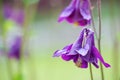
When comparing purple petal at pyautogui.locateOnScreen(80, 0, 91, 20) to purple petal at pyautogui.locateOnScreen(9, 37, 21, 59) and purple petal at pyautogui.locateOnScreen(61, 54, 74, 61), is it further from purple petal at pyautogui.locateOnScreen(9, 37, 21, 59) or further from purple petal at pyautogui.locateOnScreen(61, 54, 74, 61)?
purple petal at pyautogui.locateOnScreen(9, 37, 21, 59)

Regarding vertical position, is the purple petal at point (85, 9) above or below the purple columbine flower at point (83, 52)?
above

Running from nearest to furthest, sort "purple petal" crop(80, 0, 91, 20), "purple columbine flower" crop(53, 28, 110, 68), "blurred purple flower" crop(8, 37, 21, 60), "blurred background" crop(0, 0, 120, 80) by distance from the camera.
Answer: "purple columbine flower" crop(53, 28, 110, 68) → "purple petal" crop(80, 0, 91, 20) → "blurred background" crop(0, 0, 120, 80) → "blurred purple flower" crop(8, 37, 21, 60)

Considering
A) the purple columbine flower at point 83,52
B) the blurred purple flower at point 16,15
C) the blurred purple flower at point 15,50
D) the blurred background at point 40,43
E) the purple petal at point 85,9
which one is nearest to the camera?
the purple columbine flower at point 83,52

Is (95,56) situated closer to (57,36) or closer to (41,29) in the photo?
(57,36)

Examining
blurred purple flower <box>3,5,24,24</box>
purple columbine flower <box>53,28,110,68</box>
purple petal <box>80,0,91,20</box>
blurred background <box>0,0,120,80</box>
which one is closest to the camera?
purple columbine flower <box>53,28,110,68</box>

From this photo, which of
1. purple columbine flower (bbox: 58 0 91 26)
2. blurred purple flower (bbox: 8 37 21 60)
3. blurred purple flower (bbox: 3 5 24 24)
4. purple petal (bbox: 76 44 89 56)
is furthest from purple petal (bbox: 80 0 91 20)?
blurred purple flower (bbox: 3 5 24 24)

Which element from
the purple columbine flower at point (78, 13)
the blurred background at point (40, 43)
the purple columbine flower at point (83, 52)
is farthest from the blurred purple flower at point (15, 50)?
the purple columbine flower at point (83, 52)

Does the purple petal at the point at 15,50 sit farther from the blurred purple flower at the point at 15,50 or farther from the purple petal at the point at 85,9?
the purple petal at the point at 85,9
